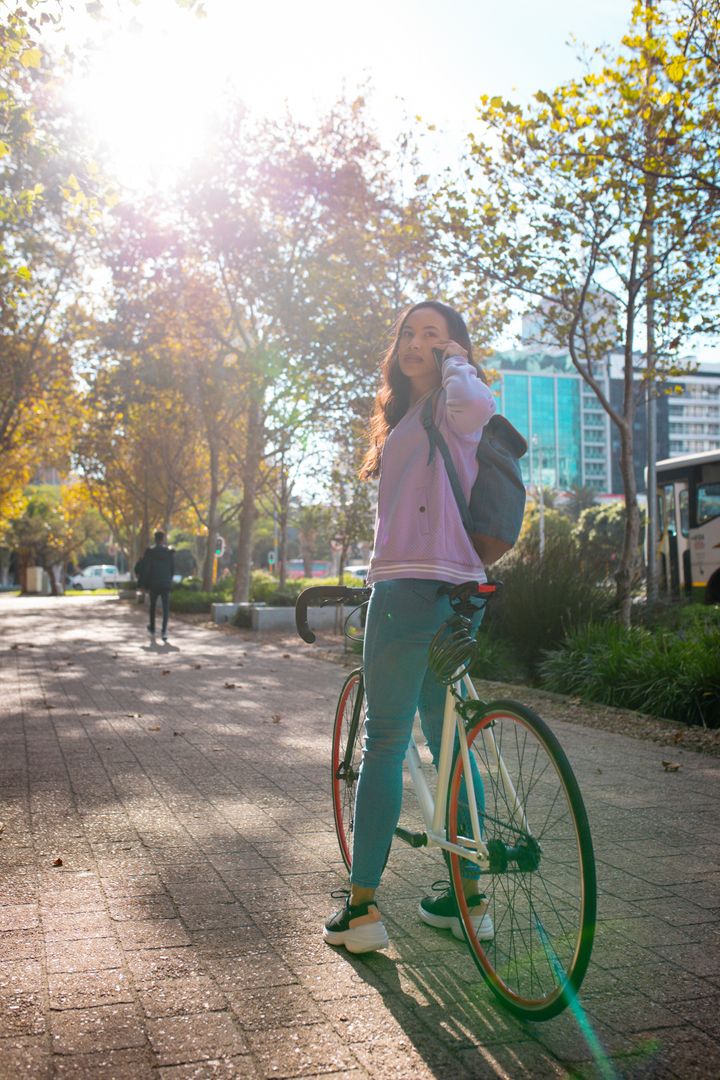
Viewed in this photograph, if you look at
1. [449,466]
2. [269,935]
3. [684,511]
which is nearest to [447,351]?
[449,466]

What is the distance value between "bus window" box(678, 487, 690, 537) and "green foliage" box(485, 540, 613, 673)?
12.4 m

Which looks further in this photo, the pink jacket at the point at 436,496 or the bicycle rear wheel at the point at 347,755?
the bicycle rear wheel at the point at 347,755

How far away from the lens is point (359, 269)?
19.6 m

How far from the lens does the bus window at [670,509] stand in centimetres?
2489

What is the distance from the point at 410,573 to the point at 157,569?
1644cm

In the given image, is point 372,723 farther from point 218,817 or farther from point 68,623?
point 68,623

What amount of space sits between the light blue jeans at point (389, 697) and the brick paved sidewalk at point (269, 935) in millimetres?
349

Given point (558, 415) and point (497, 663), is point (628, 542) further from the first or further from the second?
point (558, 415)

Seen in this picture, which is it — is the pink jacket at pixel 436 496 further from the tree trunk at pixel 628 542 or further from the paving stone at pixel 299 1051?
the tree trunk at pixel 628 542

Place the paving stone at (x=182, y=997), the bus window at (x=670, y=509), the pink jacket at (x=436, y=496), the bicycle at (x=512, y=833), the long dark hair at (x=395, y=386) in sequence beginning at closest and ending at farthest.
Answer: the bicycle at (x=512, y=833) < the paving stone at (x=182, y=997) < the pink jacket at (x=436, y=496) < the long dark hair at (x=395, y=386) < the bus window at (x=670, y=509)

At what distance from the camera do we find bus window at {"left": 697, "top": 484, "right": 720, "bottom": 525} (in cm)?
2388

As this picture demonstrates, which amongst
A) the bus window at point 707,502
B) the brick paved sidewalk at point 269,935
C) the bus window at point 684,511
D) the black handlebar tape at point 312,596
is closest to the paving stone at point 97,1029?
the brick paved sidewalk at point 269,935

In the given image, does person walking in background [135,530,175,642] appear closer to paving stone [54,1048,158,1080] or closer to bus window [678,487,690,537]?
bus window [678,487,690,537]

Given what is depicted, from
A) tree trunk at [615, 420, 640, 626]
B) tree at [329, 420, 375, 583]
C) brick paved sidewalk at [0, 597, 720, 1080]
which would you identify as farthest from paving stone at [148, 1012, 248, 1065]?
tree at [329, 420, 375, 583]
